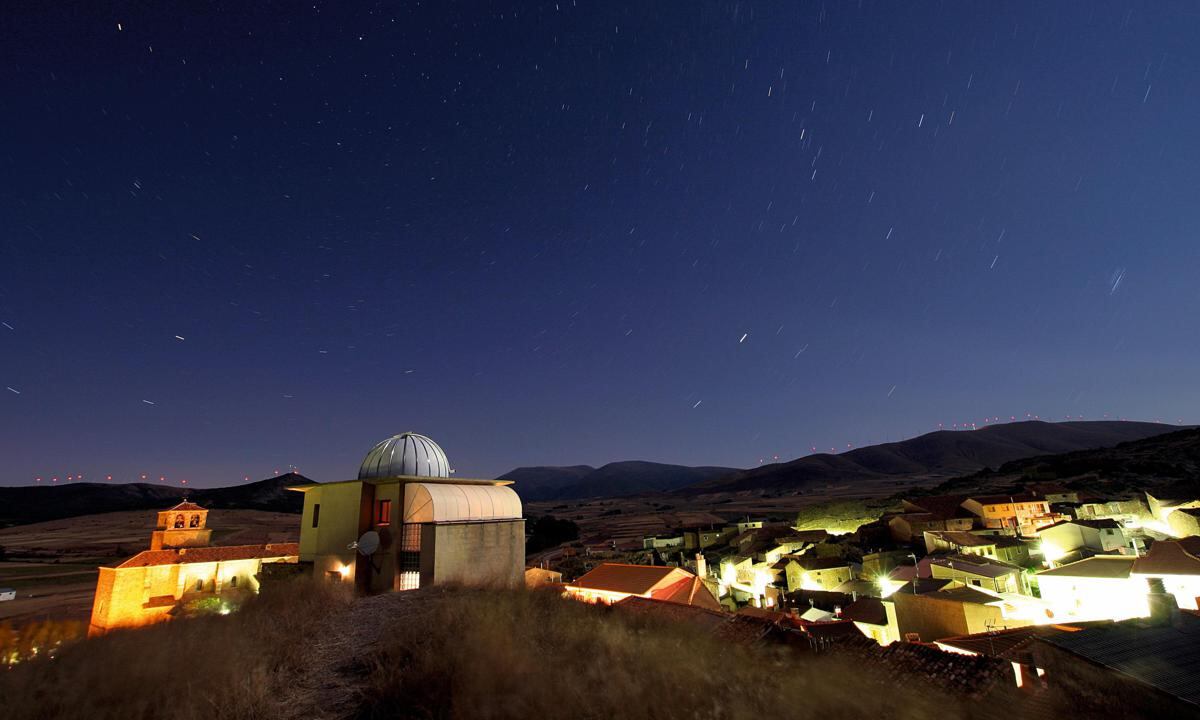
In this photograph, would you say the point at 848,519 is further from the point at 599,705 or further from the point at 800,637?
the point at 599,705

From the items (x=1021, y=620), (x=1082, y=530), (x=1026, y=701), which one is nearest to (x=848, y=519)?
(x=1082, y=530)

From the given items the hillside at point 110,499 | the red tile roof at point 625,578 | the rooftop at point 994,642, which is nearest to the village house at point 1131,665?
the rooftop at point 994,642

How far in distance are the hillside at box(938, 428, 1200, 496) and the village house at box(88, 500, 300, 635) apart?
69.9 m

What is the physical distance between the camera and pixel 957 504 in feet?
179

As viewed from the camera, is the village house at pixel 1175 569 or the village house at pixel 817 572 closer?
the village house at pixel 1175 569

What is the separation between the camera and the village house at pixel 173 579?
25.7 metres

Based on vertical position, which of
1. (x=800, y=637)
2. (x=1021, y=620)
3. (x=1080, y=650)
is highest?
(x=1080, y=650)

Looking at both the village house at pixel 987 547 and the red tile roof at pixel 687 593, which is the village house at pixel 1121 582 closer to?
the village house at pixel 987 547

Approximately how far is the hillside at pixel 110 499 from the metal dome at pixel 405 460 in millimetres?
104044

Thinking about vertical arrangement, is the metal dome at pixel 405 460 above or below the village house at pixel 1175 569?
above

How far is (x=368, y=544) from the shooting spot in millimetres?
20016

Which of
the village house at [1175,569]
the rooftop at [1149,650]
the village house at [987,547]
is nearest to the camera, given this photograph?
the rooftop at [1149,650]

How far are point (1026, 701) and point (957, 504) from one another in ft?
175

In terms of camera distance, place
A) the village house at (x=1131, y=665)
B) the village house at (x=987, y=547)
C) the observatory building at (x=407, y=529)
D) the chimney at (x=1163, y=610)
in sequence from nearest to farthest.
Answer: the village house at (x=1131, y=665)
the chimney at (x=1163, y=610)
the observatory building at (x=407, y=529)
the village house at (x=987, y=547)
